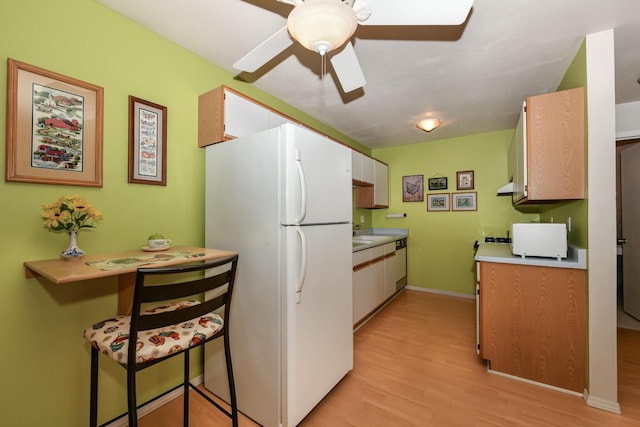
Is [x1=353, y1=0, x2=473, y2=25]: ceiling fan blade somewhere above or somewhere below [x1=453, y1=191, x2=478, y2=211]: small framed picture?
above

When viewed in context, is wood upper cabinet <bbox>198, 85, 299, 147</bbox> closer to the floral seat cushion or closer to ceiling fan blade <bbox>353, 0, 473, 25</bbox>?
ceiling fan blade <bbox>353, 0, 473, 25</bbox>

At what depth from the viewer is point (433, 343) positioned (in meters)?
2.54

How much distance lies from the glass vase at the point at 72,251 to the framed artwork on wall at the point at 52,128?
29cm

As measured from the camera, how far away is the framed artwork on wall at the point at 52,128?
122 centimetres

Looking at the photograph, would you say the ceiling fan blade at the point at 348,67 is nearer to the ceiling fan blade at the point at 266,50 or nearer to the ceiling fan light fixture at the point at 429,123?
the ceiling fan blade at the point at 266,50

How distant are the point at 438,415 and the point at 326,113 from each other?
2917mm

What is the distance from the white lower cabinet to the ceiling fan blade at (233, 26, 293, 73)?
1.85 meters

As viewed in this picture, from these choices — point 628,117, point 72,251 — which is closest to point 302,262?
point 72,251

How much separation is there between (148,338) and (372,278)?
241 centimetres

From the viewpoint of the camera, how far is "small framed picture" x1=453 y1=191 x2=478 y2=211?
388 centimetres

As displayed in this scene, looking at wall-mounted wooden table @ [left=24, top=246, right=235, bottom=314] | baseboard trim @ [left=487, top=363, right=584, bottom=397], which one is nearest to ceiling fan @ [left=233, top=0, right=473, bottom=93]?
wall-mounted wooden table @ [left=24, top=246, right=235, bottom=314]

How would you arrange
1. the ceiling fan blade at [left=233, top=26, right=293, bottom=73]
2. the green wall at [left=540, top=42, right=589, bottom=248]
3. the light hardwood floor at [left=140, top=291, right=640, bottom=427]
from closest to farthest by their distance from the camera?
the ceiling fan blade at [left=233, top=26, right=293, bottom=73] → the light hardwood floor at [left=140, top=291, right=640, bottom=427] → the green wall at [left=540, top=42, right=589, bottom=248]

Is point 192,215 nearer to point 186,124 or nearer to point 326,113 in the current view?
point 186,124

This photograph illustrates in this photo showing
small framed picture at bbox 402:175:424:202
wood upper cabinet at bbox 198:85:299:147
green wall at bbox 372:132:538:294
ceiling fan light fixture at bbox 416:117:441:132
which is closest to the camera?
wood upper cabinet at bbox 198:85:299:147
